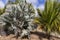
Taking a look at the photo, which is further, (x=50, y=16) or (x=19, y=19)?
(x=50, y=16)

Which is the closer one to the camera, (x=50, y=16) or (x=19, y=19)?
(x=19, y=19)

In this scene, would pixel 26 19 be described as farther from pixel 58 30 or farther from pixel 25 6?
pixel 58 30

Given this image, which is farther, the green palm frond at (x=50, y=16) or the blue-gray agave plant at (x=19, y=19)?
the green palm frond at (x=50, y=16)

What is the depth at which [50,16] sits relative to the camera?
14.8m

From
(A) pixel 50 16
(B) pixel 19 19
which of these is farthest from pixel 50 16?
(B) pixel 19 19

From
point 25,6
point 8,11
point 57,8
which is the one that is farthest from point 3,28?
point 57,8

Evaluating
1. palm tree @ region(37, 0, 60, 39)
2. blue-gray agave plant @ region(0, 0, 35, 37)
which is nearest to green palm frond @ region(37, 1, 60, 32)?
palm tree @ region(37, 0, 60, 39)

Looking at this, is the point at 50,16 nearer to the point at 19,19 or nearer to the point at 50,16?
the point at 50,16

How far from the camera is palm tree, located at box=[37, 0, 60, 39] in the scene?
1459cm

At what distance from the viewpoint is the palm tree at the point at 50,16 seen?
47.9 ft

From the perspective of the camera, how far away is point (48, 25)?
47.5ft

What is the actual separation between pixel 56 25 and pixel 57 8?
5.22ft

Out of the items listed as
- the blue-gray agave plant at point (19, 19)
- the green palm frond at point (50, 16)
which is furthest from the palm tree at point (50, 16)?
the blue-gray agave plant at point (19, 19)

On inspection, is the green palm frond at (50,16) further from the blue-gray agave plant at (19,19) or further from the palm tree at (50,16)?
the blue-gray agave plant at (19,19)
